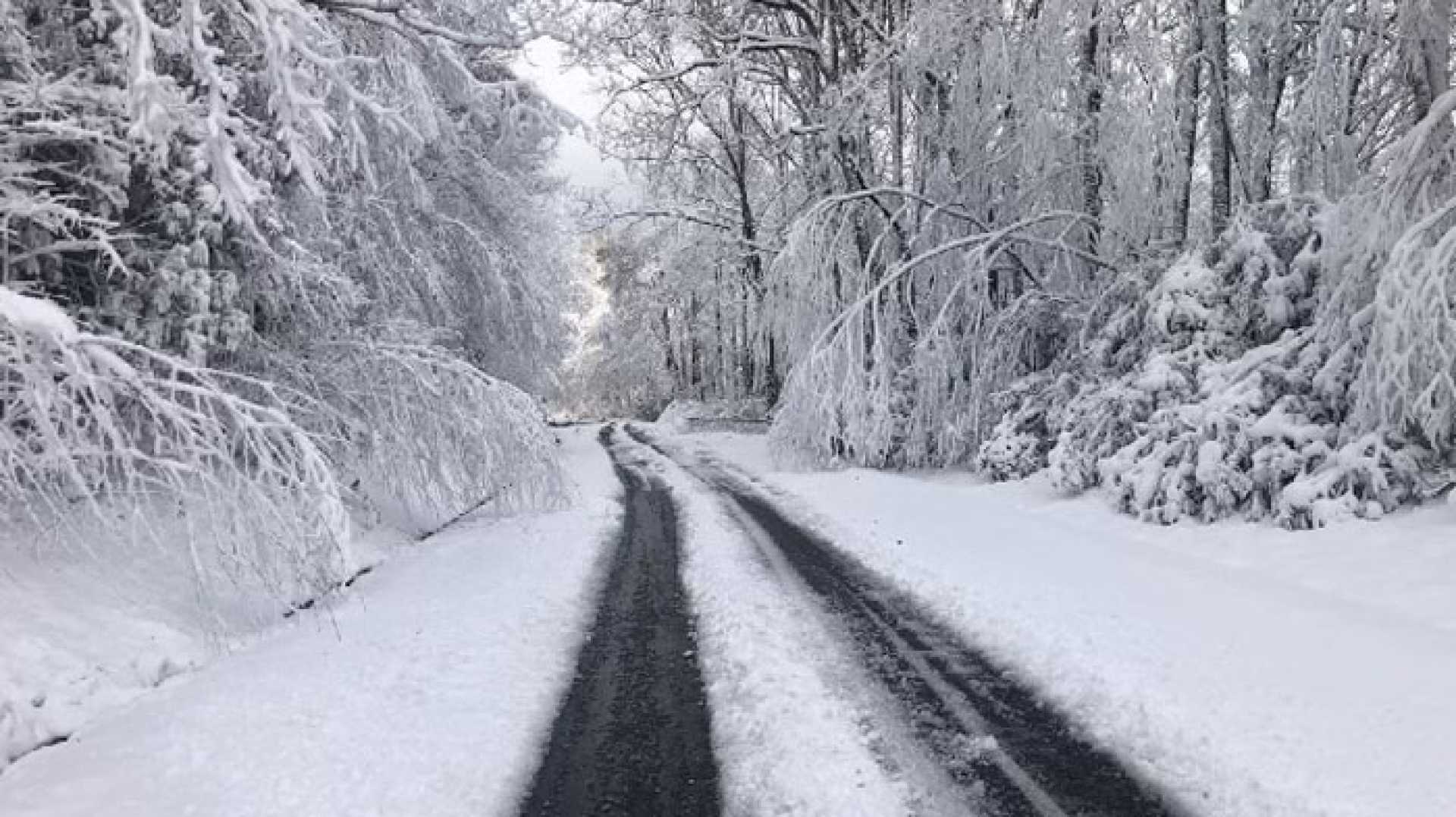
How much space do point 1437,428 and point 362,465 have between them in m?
10.8

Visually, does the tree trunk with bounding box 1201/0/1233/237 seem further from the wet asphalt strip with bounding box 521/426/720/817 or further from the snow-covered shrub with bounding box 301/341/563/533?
the wet asphalt strip with bounding box 521/426/720/817

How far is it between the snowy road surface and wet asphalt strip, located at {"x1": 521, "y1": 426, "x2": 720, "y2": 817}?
2 centimetres

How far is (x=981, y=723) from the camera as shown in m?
5.35

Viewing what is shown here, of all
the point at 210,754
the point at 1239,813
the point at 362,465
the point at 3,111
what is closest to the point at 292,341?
the point at 362,465

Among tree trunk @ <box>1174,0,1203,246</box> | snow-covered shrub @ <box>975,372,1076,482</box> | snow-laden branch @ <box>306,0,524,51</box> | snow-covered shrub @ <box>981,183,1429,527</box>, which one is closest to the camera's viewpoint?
snow-laden branch @ <box>306,0,524,51</box>

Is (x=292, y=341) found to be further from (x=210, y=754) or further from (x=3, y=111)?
(x=210, y=754)

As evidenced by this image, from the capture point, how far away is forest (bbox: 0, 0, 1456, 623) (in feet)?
21.6

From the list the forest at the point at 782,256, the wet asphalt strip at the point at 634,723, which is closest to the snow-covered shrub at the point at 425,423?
the forest at the point at 782,256

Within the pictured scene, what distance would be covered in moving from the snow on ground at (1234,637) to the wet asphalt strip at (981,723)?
0.64ft

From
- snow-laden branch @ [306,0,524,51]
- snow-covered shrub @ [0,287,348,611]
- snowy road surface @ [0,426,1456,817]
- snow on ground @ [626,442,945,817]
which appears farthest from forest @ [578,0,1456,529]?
snow on ground @ [626,442,945,817]

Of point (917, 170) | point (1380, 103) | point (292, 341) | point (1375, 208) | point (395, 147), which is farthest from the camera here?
point (917, 170)

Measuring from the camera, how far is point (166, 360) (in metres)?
6.09

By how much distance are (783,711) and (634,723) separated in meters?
0.85

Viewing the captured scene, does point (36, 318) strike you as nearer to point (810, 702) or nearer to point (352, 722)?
point (352, 722)
